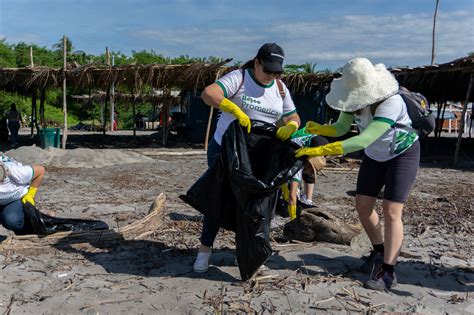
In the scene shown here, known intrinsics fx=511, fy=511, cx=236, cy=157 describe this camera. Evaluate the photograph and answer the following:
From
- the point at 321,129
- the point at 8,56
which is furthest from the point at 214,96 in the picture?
the point at 8,56

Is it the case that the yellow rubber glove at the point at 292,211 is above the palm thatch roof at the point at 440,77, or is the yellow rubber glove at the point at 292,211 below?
below

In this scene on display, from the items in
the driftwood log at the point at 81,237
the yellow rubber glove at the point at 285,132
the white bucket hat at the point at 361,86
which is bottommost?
the driftwood log at the point at 81,237

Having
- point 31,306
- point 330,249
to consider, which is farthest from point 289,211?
point 31,306

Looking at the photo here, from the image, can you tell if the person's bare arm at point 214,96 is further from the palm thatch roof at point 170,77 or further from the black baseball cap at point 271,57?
the palm thatch roof at point 170,77

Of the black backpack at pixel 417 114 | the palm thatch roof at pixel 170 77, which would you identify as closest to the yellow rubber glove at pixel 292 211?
the black backpack at pixel 417 114

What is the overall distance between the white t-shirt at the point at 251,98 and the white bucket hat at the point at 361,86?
514mm

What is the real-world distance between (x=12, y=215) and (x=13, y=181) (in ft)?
1.02

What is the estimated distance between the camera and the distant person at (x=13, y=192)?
461 cm

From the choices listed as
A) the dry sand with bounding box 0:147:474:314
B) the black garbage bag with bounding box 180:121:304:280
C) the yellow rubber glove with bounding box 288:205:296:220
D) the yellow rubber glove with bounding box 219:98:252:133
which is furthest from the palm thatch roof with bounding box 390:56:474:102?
the yellow rubber glove with bounding box 219:98:252:133

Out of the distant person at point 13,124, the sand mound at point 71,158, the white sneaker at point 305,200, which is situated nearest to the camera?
the white sneaker at point 305,200

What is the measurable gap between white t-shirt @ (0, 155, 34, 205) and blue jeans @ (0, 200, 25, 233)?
0.16 ft

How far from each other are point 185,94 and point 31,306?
2118cm

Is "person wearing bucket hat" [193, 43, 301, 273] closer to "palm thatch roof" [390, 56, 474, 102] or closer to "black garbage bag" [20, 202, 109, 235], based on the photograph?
"black garbage bag" [20, 202, 109, 235]

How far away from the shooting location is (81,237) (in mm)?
4820
